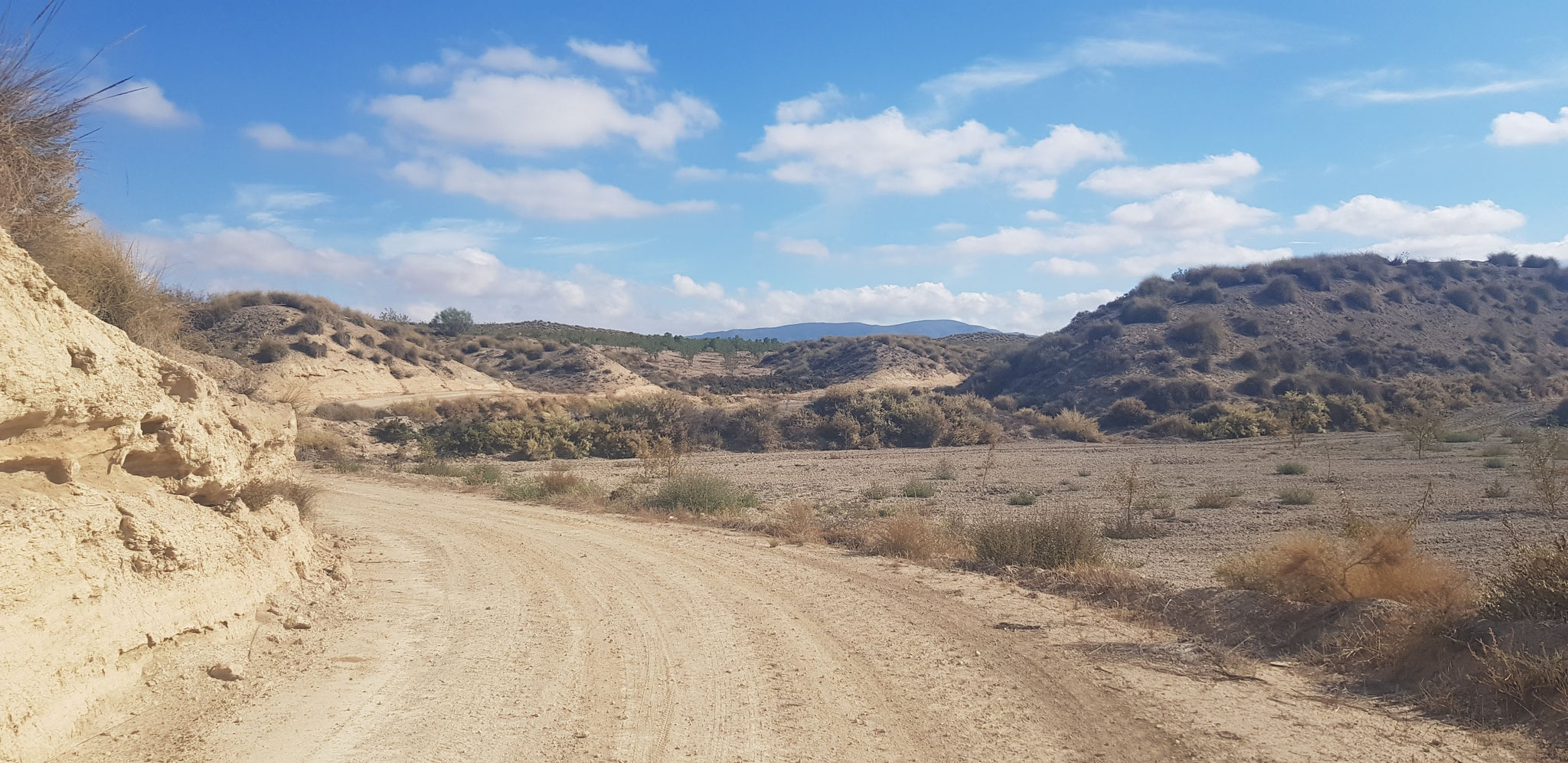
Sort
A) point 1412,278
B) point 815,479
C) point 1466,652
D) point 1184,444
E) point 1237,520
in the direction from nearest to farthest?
point 1466,652, point 1237,520, point 815,479, point 1184,444, point 1412,278

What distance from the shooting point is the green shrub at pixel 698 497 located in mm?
18719

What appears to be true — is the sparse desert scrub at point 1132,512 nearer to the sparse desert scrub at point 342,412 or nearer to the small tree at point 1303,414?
the small tree at point 1303,414

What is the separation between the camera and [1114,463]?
1175 inches

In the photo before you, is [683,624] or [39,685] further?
[683,624]

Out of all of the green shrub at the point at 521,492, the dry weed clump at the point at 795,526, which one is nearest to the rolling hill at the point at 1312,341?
the green shrub at the point at 521,492

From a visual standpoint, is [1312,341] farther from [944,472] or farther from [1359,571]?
[1359,571]

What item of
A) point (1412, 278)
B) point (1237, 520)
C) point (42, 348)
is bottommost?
point (1237, 520)

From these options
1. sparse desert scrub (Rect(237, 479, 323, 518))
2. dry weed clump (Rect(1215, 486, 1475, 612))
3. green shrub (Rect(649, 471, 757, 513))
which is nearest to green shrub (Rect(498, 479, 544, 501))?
green shrub (Rect(649, 471, 757, 513))

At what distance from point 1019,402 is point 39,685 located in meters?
54.2

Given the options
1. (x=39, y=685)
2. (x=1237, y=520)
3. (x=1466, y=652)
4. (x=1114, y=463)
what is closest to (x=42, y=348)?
(x=39, y=685)

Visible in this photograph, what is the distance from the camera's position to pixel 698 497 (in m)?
18.9

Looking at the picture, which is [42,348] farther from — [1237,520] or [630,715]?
[1237,520]

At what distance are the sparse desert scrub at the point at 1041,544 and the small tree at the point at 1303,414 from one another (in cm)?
2783

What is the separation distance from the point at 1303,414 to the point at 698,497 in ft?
111
